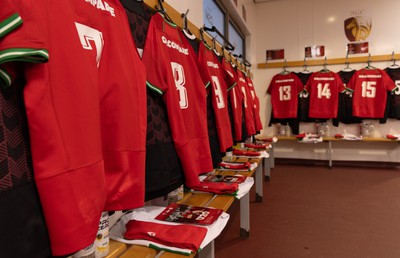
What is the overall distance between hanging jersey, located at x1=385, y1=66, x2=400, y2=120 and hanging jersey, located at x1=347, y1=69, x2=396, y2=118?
0.11m

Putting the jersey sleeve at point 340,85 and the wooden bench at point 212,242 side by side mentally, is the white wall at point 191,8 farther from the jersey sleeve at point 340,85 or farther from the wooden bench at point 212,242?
the jersey sleeve at point 340,85

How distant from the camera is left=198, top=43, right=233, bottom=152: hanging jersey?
70.4 inches

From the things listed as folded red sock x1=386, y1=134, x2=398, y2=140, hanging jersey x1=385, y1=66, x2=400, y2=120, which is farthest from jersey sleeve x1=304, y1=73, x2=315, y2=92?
folded red sock x1=386, y1=134, x2=398, y2=140

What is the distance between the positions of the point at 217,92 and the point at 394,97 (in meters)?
4.33

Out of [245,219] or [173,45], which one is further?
[245,219]

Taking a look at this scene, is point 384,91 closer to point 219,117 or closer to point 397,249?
point 397,249

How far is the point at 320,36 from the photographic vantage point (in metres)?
5.24

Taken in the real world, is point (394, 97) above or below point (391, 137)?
above

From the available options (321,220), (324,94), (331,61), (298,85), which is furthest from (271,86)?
(321,220)

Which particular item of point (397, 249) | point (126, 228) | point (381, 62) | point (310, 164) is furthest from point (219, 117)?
point (381, 62)

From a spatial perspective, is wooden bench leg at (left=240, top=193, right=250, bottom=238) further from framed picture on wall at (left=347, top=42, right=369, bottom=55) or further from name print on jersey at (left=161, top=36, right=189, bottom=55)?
framed picture on wall at (left=347, top=42, right=369, bottom=55)

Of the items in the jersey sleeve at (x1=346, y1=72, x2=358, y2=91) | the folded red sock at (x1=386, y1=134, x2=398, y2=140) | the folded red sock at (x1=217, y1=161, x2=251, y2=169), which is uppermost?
the jersey sleeve at (x1=346, y1=72, x2=358, y2=91)

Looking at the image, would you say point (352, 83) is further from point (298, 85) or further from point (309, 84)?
point (298, 85)

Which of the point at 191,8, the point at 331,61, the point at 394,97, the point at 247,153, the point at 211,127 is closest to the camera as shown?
the point at 211,127
